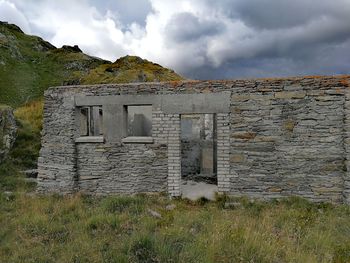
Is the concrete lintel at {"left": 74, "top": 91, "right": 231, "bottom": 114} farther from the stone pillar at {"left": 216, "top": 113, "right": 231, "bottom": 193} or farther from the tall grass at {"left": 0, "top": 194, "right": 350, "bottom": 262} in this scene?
the tall grass at {"left": 0, "top": 194, "right": 350, "bottom": 262}

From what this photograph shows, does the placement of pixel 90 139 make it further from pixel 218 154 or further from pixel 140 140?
pixel 218 154

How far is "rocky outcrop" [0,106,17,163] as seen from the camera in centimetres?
1213

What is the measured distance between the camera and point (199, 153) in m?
12.8

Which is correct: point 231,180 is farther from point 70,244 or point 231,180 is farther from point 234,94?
point 70,244

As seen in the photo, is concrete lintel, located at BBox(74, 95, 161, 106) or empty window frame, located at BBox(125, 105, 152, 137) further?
empty window frame, located at BBox(125, 105, 152, 137)

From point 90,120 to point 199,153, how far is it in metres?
4.47

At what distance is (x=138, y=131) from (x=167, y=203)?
16.3 ft

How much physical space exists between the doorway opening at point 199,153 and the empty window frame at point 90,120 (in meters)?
3.54

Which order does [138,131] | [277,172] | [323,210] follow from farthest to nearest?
1. [138,131]
2. [277,172]
3. [323,210]

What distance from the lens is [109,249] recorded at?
4.86 metres

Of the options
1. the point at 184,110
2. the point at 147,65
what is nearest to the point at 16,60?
the point at 147,65

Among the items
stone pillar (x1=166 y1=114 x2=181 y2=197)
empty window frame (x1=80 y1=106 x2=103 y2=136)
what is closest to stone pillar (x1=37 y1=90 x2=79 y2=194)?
empty window frame (x1=80 y1=106 x2=103 y2=136)

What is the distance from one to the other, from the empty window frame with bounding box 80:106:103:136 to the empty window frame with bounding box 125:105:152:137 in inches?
46.1

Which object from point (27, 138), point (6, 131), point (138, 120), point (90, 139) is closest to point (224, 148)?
point (90, 139)
